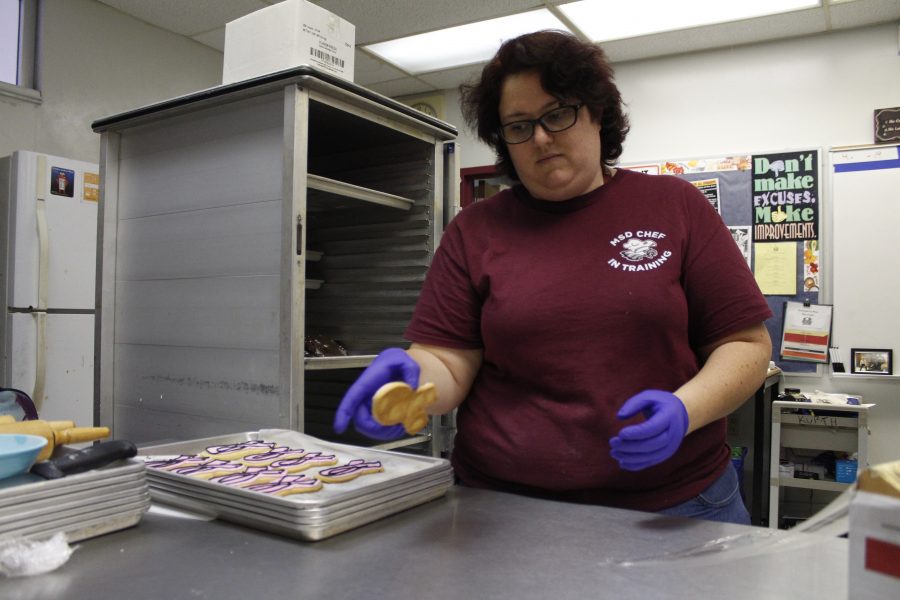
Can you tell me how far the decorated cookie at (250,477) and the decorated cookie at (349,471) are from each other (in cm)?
6

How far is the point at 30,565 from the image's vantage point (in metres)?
0.65

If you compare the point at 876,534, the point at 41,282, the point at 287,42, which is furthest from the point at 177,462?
the point at 41,282

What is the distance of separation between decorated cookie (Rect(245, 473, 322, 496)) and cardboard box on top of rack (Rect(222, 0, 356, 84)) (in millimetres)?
971

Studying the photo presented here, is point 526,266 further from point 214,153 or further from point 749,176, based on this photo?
point 749,176

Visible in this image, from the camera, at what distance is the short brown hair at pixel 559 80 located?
1120mm

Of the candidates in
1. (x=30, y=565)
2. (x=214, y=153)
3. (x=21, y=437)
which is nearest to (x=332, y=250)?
(x=214, y=153)

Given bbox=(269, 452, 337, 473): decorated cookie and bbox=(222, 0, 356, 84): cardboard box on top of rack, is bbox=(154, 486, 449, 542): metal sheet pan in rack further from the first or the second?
bbox=(222, 0, 356, 84): cardboard box on top of rack

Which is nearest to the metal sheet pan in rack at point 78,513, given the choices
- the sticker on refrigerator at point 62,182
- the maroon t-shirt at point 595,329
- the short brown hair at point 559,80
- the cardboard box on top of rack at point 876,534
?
the maroon t-shirt at point 595,329

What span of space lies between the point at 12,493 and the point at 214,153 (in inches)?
44.2

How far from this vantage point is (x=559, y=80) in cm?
111

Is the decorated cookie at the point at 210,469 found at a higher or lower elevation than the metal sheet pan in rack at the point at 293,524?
higher

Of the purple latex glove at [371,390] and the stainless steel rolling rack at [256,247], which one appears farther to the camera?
Answer: the stainless steel rolling rack at [256,247]

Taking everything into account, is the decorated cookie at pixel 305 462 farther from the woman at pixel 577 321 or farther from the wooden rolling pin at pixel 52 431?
the wooden rolling pin at pixel 52 431

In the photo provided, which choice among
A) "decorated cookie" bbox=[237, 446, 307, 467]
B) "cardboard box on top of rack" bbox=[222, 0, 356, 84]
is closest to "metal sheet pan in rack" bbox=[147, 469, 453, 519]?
"decorated cookie" bbox=[237, 446, 307, 467]
